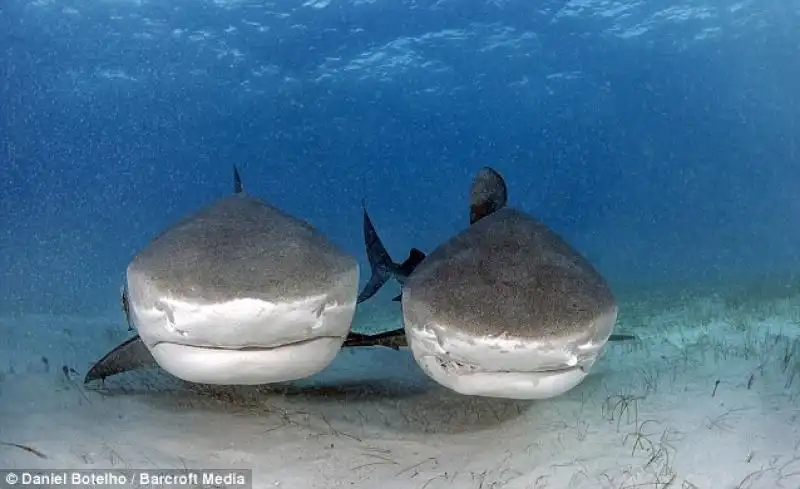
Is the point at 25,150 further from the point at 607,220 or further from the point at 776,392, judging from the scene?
the point at 776,392

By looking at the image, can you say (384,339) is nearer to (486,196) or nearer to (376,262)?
(486,196)

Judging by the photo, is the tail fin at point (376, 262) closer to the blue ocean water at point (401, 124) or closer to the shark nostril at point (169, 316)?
the shark nostril at point (169, 316)

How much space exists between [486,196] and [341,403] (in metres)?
2.33

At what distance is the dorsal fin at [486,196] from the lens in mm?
5719

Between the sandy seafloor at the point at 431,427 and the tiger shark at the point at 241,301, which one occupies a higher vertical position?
the tiger shark at the point at 241,301

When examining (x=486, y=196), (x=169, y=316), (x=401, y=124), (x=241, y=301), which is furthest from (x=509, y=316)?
(x=401, y=124)

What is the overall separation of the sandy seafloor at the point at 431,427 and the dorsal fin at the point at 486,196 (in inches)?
67.1

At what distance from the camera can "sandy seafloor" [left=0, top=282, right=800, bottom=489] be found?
3.41 metres

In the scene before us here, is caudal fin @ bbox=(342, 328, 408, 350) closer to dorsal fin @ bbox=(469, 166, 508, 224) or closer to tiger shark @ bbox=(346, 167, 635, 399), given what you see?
tiger shark @ bbox=(346, 167, 635, 399)

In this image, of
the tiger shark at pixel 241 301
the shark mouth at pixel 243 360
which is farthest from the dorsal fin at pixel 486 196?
the shark mouth at pixel 243 360

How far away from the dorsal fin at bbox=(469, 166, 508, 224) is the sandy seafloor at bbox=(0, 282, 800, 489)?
1.71 meters

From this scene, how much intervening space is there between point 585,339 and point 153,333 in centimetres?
230

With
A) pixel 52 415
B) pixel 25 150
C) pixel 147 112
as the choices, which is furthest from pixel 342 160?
pixel 52 415

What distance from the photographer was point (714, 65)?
38.7 meters
